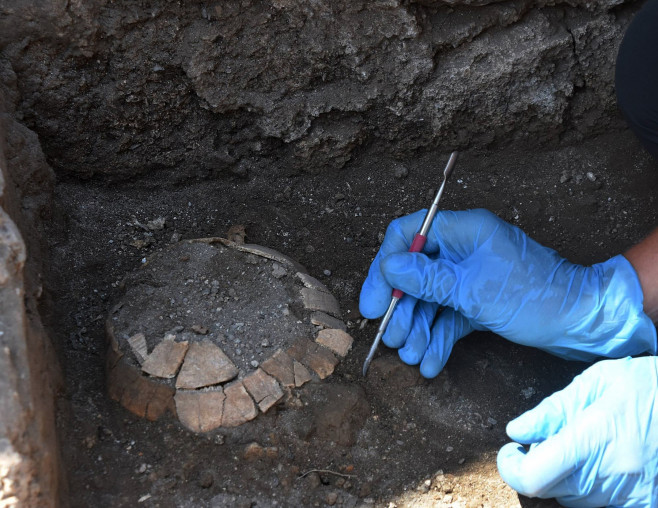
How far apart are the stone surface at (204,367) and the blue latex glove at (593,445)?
82cm

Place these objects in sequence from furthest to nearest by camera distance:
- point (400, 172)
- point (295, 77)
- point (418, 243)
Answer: point (400, 172), point (295, 77), point (418, 243)

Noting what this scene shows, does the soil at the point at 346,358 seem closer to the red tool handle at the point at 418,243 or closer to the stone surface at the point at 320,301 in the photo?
the stone surface at the point at 320,301

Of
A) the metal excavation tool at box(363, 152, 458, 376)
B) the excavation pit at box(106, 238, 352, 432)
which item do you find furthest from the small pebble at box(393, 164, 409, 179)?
the excavation pit at box(106, 238, 352, 432)

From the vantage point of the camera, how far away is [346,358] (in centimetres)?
209

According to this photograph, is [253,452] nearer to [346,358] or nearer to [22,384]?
[346,358]

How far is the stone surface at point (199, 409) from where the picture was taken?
1.86 m

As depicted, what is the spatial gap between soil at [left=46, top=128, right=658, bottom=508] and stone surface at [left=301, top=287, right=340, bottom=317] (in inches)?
3.7

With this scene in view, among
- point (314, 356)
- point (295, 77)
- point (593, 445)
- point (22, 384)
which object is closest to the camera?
point (22, 384)

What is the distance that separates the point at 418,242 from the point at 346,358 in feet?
1.54

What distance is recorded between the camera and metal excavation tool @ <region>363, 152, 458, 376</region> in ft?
6.89

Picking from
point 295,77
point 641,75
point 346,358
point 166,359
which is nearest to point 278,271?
point 346,358

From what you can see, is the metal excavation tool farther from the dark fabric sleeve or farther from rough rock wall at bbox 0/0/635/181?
the dark fabric sleeve

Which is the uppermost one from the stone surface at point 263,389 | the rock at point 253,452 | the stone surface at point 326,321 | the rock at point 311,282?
the rock at point 311,282

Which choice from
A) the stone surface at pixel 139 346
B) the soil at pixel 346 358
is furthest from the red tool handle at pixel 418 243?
the stone surface at pixel 139 346
